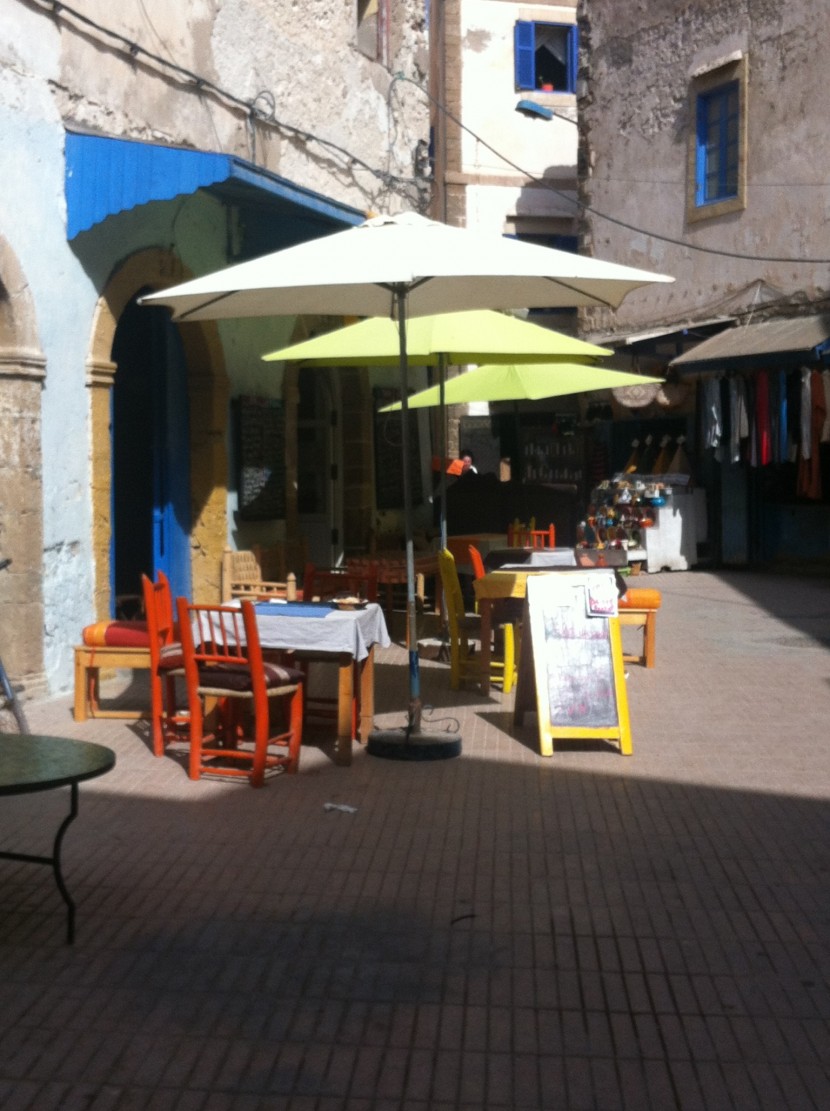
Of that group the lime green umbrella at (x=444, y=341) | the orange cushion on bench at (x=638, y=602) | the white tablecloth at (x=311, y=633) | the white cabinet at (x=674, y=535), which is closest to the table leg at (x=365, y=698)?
the white tablecloth at (x=311, y=633)

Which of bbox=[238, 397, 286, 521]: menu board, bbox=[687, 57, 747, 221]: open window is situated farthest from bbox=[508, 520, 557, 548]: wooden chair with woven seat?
bbox=[687, 57, 747, 221]: open window

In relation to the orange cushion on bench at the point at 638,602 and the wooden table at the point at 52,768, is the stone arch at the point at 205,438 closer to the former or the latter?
the orange cushion on bench at the point at 638,602

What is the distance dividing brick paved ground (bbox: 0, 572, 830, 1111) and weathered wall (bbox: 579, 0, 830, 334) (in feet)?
36.3

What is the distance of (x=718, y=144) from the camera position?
1864 cm

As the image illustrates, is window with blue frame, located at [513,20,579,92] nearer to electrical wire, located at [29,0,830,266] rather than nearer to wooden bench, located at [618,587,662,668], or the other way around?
electrical wire, located at [29,0,830,266]

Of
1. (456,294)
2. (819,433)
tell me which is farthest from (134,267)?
(819,433)

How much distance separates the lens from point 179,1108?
3.43m

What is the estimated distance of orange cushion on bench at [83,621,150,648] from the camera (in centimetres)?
809

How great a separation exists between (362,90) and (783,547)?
769 cm

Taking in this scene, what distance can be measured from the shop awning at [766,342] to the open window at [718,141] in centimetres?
173

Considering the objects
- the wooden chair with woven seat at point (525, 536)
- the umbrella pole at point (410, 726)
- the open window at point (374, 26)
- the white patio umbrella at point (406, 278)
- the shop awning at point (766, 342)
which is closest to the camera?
the white patio umbrella at point (406, 278)

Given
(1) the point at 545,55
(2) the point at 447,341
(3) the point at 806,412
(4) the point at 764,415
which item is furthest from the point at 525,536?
(1) the point at 545,55

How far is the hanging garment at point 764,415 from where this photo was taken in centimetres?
1659

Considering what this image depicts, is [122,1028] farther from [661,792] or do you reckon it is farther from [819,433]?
[819,433]
